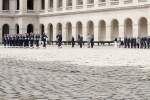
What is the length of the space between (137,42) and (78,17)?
1857 centimetres

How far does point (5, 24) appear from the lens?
7762 cm

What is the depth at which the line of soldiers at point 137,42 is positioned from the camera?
47.5 metres

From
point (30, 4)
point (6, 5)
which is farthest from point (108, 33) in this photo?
point (6, 5)

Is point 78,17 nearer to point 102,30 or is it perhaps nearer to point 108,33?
point 102,30

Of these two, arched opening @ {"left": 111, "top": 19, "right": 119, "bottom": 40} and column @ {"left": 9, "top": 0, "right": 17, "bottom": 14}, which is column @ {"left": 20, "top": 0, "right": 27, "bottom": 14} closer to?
column @ {"left": 9, "top": 0, "right": 17, "bottom": 14}

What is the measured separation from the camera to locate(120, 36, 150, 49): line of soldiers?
4747 cm

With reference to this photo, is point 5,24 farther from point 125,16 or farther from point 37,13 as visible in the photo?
point 125,16

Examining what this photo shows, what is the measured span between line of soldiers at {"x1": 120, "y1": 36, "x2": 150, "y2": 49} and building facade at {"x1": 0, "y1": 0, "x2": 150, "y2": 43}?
3601mm

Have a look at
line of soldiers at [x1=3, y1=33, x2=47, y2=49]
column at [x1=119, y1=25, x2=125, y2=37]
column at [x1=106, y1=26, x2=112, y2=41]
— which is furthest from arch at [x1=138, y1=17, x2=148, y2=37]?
line of soldiers at [x1=3, y1=33, x2=47, y2=49]

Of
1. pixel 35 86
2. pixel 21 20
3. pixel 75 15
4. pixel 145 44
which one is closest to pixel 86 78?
pixel 35 86

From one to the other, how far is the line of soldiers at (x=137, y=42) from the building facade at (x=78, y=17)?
11.8ft

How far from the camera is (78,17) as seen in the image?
214 ft

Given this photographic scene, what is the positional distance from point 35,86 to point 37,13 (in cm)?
6517

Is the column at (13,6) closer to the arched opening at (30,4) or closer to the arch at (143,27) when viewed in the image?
the arched opening at (30,4)
